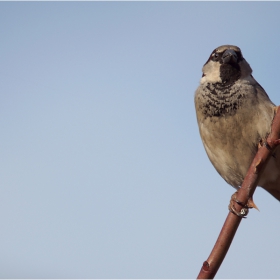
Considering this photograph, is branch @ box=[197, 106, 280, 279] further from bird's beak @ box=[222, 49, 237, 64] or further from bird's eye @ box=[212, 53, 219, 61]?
bird's eye @ box=[212, 53, 219, 61]

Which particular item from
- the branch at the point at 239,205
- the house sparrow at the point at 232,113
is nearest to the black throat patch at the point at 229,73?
the house sparrow at the point at 232,113

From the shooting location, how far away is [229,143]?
3816mm

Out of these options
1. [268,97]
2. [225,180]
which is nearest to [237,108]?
[268,97]

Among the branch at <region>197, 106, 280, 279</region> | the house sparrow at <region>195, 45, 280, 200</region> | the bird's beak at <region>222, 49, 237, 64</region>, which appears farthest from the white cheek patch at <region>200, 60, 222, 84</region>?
the branch at <region>197, 106, 280, 279</region>

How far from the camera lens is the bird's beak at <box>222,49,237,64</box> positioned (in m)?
3.86

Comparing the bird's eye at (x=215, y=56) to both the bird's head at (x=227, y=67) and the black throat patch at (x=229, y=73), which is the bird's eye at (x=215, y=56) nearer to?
the bird's head at (x=227, y=67)

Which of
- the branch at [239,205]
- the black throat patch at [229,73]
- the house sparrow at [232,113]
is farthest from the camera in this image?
the black throat patch at [229,73]

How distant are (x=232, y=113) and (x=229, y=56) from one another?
1.96 ft

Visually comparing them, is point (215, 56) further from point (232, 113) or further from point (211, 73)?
point (232, 113)

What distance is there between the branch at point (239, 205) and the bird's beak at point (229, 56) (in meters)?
1.83

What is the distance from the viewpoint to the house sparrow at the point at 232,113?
360cm

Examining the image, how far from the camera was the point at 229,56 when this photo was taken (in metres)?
3.87

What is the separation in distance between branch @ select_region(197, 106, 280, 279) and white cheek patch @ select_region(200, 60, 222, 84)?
5.91 ft

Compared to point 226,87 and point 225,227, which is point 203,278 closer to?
point 225,227
